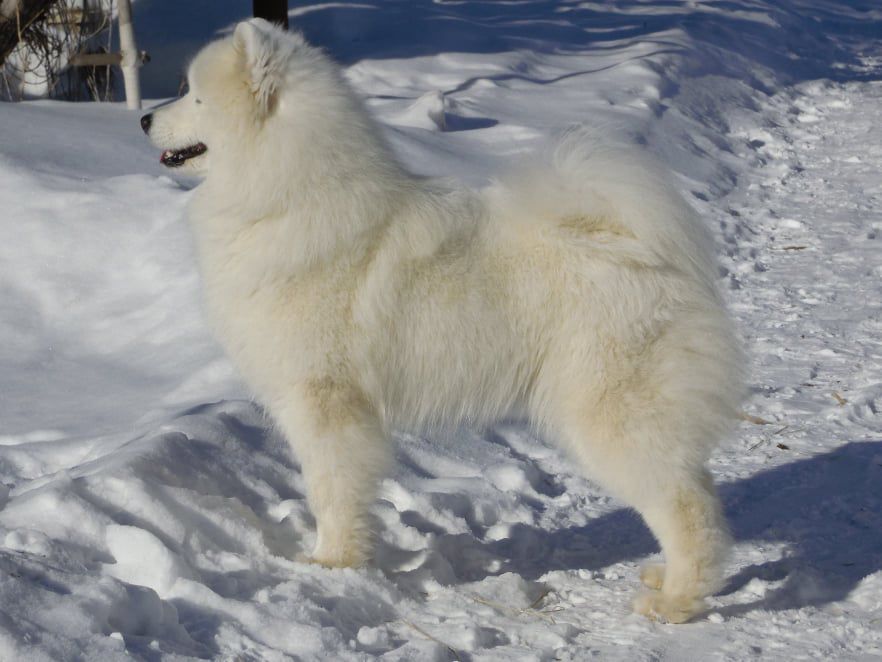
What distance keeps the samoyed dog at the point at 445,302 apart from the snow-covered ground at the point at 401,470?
13.9 inches

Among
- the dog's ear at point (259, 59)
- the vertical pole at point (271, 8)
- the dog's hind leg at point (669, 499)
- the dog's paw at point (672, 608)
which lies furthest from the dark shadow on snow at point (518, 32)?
the dog's paw at point (672, 608)

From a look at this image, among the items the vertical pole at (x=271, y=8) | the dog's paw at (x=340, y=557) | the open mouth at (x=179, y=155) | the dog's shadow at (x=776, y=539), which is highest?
the vertical pole at (x=271, y=8)

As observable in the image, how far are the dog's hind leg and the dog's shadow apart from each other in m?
0.22

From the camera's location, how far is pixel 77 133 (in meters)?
7.77

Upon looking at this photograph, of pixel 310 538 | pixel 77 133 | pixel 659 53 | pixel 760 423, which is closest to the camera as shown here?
pixel 310 538

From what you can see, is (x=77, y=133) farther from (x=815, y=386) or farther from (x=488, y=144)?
(x=815, y=386)

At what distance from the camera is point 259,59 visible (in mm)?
3424

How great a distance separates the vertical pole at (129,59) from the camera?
9.51 meters

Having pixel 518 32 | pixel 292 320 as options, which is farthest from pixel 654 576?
pixel 518 32

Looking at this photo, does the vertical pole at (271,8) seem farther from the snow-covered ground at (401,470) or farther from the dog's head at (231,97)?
the dog's head at (231,97)

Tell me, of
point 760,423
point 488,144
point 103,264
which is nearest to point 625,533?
point 760,423

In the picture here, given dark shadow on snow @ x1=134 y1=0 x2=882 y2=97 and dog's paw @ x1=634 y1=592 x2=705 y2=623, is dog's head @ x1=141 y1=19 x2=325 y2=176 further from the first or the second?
dark shadow on snow @ x1=134 y1=0 x2=882 y2=97

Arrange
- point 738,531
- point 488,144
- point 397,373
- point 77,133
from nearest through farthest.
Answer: point 397,373 → point 738,531 → point 77,133 → point 488,144

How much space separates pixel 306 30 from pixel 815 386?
10432 mm
